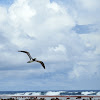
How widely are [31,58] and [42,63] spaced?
4.04 feet

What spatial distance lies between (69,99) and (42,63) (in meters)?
18.1

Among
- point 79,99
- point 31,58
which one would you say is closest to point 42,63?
point 31,58

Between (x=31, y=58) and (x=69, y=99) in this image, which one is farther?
(x=69, y=99)

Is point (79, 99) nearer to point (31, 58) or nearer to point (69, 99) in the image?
point (69, 99)

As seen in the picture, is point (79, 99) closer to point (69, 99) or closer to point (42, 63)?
point (69, 99)

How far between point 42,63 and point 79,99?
16004 mm

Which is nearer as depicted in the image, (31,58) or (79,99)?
(31,58)

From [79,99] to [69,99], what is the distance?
2896 mm

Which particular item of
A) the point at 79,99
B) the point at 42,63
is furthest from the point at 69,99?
the point at 42,63

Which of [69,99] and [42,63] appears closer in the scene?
[42,63]

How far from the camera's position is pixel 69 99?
4491 centimetres

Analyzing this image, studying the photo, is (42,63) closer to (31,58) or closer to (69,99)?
(31,58)

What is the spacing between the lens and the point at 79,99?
42.4 m
